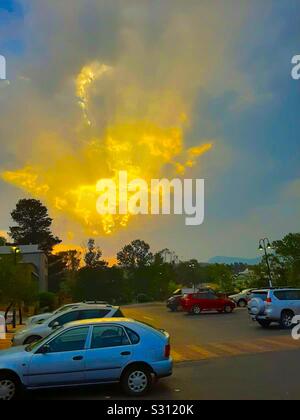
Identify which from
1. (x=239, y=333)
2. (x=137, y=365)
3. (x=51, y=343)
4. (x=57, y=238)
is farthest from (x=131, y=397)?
(x=57, y=238)

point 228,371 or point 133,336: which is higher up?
A: point 133,336

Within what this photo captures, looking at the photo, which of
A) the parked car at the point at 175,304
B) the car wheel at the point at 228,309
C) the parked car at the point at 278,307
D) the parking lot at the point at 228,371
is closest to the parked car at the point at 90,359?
the parking lot at the point at 228,371

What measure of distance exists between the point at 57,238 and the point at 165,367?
86.4 metres

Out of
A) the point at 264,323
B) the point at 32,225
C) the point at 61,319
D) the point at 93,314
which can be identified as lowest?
the point at 264,323

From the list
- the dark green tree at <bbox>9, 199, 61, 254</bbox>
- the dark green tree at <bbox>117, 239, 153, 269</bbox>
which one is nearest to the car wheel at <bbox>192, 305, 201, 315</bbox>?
the dark green tree at <bbox>9, 199, 61, 254</bbox>

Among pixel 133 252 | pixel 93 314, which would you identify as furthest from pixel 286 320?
pixel 133 252

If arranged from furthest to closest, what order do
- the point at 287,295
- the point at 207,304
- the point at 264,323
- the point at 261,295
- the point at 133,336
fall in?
the point at 207,304, the point at 261,295, the point at 264,323, the point at 287,295, the point at 133,336

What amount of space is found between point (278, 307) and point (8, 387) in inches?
632

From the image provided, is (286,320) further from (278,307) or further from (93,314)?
(93,314)

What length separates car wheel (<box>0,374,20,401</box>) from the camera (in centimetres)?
880

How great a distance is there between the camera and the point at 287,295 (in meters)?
22.9

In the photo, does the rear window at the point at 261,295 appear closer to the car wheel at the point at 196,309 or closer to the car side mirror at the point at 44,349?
the car wheel at the point at 196,309

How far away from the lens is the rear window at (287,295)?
22.7 meters

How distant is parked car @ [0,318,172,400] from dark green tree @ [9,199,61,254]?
8320 centimetres
